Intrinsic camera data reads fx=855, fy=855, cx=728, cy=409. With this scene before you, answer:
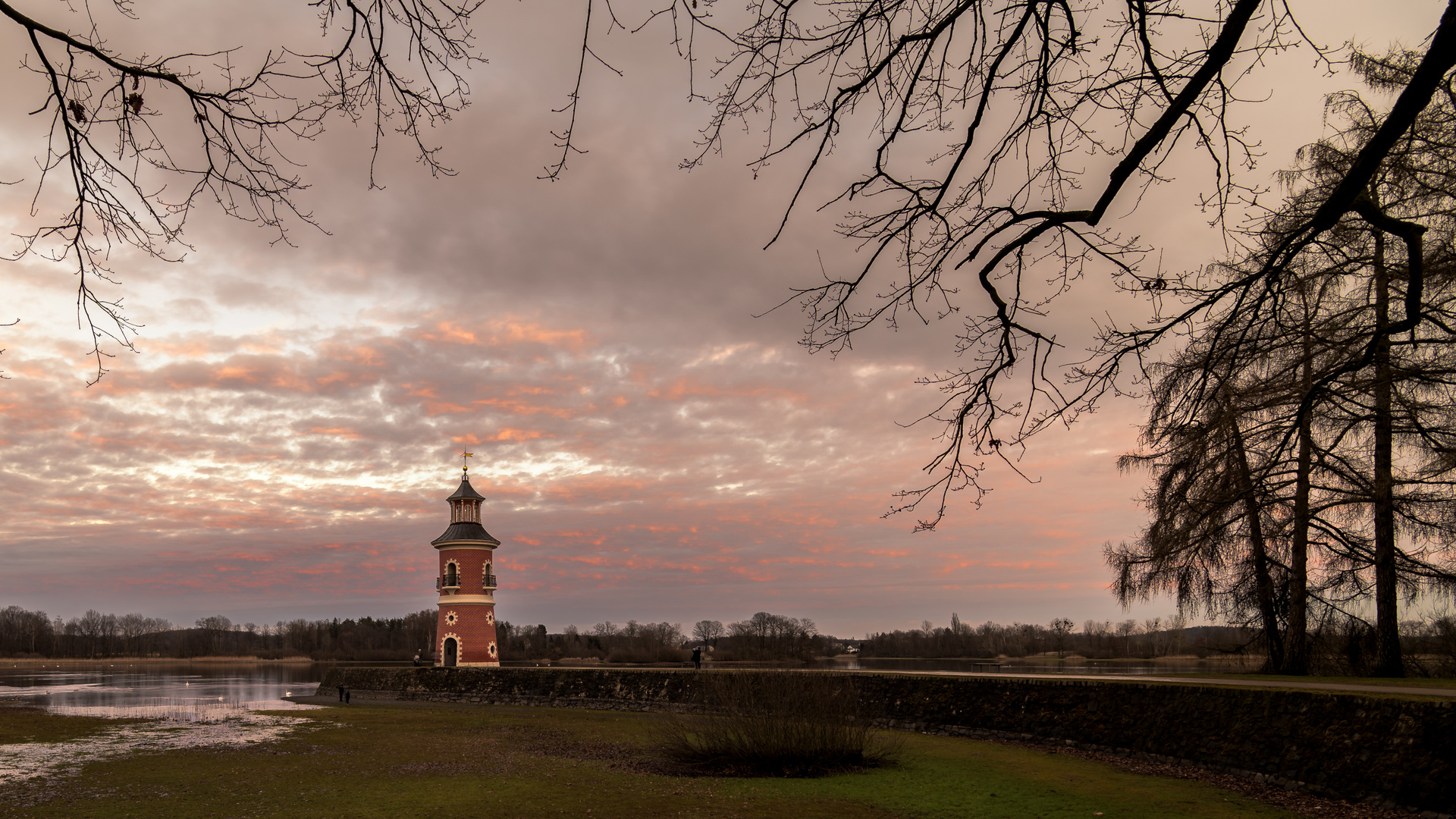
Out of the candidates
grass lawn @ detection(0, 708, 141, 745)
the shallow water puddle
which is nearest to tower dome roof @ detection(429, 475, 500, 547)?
the shallow water puddle

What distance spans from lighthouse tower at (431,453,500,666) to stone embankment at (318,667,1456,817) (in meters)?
19.4

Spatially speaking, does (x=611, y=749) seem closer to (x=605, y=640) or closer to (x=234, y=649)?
(x=605, y=640)

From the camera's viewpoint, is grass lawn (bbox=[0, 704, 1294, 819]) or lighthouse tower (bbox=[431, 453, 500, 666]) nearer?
grass lawn (bbox=[0, 704, 1294, 819])

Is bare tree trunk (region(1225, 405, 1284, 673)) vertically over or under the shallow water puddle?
over

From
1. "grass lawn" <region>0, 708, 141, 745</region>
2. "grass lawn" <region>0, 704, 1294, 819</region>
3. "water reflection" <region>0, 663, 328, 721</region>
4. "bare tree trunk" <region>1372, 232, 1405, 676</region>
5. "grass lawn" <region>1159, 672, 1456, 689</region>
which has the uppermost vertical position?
"bare tree trunk" <region>1372, 232, 1405, 676</region>

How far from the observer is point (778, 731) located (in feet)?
51.8

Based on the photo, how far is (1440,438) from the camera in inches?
685

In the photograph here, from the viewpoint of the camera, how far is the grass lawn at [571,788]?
38.2ft

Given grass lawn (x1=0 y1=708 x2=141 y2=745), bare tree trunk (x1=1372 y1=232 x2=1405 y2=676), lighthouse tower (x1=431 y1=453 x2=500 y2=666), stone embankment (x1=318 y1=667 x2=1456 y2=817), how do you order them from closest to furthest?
stone embankment (x1=318 y1=667 x2=1456 y2=817) < bare tree trunk (x1=1372 y1=232 x2=1405 y2=676) < grass lawn (x1=0 y1=708 x2=141 y2=745) < lighthouse tower (x1=431 y1=453 x2=500 y2=666)

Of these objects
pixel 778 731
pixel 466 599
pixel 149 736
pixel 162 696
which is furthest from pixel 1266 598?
pixel 162 696

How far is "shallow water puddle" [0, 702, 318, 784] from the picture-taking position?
16188mm

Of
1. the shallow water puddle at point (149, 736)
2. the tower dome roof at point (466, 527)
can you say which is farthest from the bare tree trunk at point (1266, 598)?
the tower dome roof at point (466, 527)

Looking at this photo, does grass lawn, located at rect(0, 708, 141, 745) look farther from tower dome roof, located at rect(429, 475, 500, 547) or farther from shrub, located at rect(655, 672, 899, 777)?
tower dome roof, located at rect(429, 475, 500, 547)

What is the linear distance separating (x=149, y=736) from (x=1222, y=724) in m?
24.1
